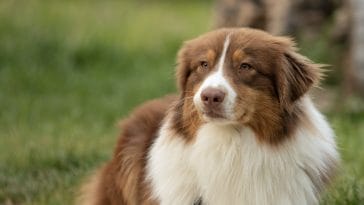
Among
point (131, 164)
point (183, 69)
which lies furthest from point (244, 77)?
point (131, 164)

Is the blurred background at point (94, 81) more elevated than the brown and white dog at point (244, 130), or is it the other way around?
the brown and white dog at point (244, 130)

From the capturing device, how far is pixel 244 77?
455 cm

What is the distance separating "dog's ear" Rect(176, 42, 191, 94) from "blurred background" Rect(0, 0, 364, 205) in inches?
12.6

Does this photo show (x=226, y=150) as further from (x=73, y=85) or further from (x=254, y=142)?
(x=73, y=85)

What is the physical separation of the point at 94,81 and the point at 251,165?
5.91 meters

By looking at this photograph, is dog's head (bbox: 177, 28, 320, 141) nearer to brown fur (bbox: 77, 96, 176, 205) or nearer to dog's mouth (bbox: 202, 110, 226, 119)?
dog's mouth (bbox: 202, 110, 226, 119)

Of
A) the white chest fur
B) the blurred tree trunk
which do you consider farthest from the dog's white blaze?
the blurred tree trunk

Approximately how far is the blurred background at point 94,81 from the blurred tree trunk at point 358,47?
1 centimetres

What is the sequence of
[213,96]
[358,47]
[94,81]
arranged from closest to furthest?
[213,96] → [358,47] → [94,81]

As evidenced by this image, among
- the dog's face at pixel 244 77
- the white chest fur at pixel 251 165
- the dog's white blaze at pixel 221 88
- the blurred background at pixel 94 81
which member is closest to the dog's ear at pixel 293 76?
the dog's face at pixel 244 77

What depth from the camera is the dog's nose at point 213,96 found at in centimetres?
437

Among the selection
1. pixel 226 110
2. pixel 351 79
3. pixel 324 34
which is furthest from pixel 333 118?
pixel 226 110

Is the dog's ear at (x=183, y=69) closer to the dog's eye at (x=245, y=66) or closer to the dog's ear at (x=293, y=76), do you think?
the dog's eye at (x=245, y=66)

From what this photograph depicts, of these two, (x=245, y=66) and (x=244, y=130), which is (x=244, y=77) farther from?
(x=244, y=130)
